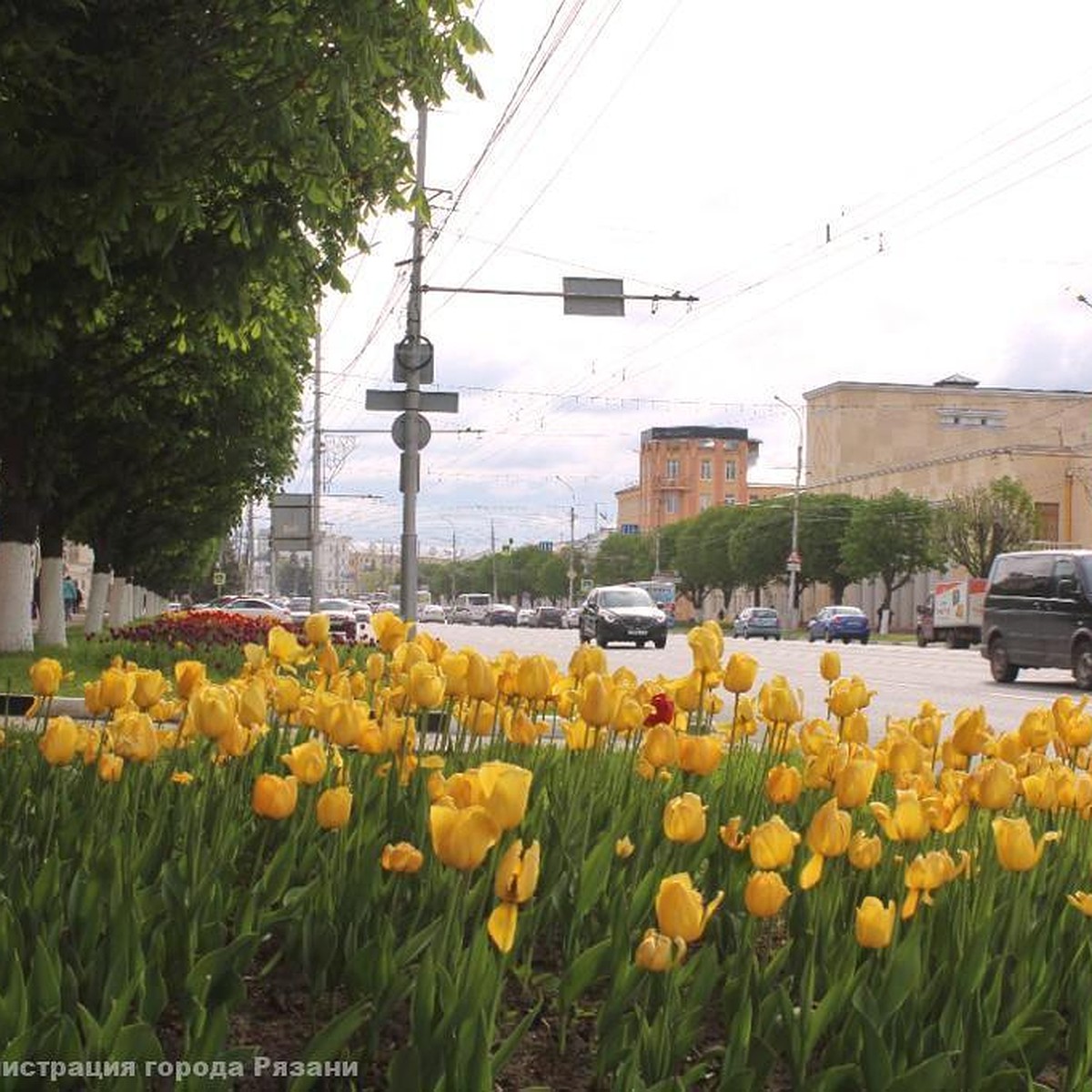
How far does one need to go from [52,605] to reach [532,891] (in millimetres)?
21493

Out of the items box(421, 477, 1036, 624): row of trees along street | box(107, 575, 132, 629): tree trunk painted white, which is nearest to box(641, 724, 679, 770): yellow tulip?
box(107, 575, 132, 629): tree trunk painted white

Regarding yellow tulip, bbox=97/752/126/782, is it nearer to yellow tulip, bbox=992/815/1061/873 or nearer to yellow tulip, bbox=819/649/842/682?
yellow tulip, bbox=992/815/1061/873

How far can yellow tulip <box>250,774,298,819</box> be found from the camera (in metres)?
3.13

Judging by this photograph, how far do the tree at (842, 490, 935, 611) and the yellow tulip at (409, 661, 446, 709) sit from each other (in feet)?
213

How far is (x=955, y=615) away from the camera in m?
48.9

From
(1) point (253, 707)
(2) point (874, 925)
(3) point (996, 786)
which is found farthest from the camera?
(1) point (253, 707)

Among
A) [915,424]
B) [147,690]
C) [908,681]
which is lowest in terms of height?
[908,681]

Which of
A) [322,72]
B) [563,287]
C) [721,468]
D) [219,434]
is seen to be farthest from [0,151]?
[721,468]

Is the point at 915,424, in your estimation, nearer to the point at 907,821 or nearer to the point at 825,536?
the point at 825,536

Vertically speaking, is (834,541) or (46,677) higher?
(834,541)

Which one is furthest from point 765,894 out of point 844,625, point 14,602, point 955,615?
point 844,625

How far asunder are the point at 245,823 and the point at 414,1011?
4.78 feet

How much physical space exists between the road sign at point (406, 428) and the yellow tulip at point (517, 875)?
15.9 metres

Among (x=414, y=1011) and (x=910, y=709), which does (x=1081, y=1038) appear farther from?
(x=910, y=709)
